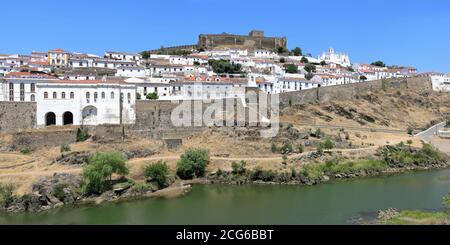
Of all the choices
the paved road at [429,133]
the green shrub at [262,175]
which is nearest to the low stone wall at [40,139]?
the green shrub at [262,175]

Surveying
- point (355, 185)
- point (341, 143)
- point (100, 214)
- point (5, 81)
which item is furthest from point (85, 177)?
point (341, 143)

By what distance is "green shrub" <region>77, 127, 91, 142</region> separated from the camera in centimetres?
3201

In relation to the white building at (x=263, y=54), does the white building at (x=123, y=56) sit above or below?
below

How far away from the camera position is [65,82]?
32.4m

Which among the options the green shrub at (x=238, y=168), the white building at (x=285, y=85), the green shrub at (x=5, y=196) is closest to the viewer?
the green shrub at (x=5, y=196)

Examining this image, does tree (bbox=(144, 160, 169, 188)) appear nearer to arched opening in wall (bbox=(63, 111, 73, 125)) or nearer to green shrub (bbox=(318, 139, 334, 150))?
arched opening in wall (bbox=(63, 111, 73, 125))

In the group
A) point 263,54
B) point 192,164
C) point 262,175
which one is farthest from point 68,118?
point 263,54

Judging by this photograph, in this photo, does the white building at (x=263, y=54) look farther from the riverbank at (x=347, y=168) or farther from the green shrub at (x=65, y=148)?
the green shrub at (x=65, y=148)

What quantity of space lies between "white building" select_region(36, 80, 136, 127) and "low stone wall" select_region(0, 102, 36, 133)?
464 mm

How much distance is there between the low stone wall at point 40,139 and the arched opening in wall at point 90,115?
1553 millimetres

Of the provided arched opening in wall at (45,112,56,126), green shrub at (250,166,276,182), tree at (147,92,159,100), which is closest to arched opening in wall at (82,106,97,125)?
arched opening in wall at (45,112,56,126)

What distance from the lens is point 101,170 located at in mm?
26484

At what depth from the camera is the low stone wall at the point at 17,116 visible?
1224 inches

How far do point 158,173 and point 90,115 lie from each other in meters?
7.95
